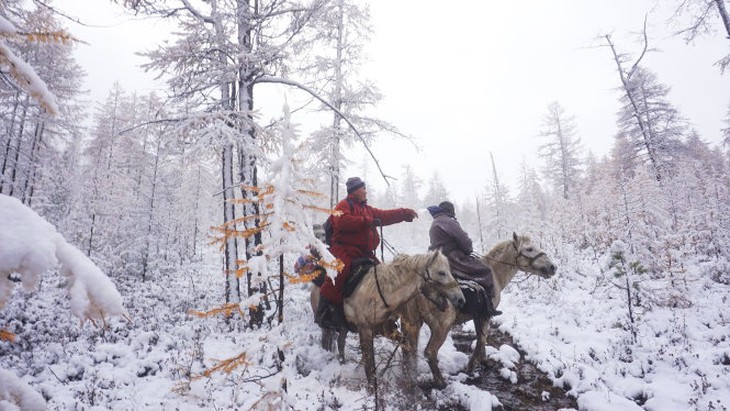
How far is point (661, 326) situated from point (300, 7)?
12575 millimetres

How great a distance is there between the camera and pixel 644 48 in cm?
1884

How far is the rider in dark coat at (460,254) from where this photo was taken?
7238mm

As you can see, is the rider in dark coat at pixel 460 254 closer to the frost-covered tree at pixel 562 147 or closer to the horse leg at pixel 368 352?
the horse leg at pixel 368 352

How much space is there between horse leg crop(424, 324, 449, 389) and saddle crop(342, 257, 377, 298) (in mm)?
1759

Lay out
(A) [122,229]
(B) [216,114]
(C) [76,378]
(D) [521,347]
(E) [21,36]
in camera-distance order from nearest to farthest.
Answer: (E) [21,36] < (C) [76,378] < (D) [521,347] < (B) [216,114] < (A) [122,229]

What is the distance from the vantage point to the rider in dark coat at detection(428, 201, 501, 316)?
724 cm

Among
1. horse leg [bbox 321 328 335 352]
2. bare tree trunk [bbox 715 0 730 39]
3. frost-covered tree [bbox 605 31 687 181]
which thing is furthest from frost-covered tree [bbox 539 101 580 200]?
horse leg [bbox 321 328 335 352]

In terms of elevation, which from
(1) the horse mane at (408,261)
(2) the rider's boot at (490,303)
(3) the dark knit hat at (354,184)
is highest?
(3) the dark knit hat at (354,184)

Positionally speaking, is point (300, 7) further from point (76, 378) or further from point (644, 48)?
point (644, 48)

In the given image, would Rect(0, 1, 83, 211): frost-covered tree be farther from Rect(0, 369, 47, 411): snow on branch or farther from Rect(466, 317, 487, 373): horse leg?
Rect(466, 317, 487, 373): horse leg

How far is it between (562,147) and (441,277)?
132 feet

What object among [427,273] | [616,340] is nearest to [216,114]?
[427,273]

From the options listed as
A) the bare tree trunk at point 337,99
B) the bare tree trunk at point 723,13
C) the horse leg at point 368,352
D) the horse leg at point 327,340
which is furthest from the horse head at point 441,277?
the bare tree trunk at point 723,13

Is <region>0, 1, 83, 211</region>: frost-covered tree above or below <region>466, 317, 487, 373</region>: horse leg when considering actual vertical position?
above
